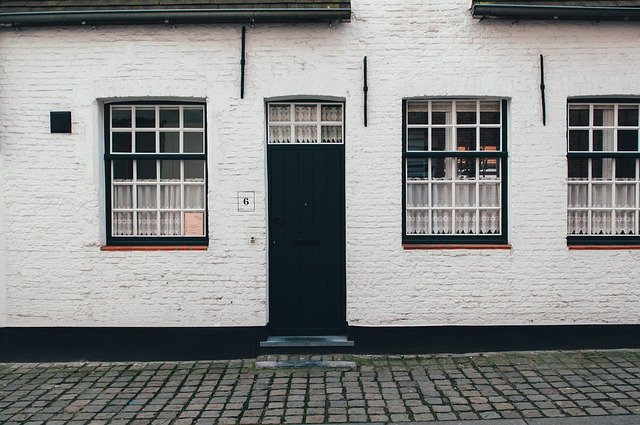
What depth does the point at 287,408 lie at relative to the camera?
5812 millimetres

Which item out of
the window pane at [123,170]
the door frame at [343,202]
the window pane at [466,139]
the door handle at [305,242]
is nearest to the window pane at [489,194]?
the window pane at [466,139]

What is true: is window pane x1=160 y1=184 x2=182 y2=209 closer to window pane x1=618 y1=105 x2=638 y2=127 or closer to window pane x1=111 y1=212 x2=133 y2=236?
window pane x1=111 y1=212 x2=133 y2=236

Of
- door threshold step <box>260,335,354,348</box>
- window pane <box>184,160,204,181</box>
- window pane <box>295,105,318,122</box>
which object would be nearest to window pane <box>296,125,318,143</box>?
window pane <box>295,105,318,122</box>

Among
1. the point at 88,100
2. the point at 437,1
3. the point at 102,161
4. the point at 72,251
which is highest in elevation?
the point at 437,1

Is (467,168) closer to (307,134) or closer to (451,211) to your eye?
(451,211)

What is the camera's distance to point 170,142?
7723mm

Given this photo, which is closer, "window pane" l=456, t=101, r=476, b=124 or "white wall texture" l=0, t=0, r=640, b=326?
"white wall texture" l=0, t=0, r=640, b=326

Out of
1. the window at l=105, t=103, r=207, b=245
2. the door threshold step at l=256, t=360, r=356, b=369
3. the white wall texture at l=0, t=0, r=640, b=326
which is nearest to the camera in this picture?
the door threshold step at l=256, t=360, r=356, b=369

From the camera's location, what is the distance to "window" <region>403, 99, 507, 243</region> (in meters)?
7.71

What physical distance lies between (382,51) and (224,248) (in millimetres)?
3094

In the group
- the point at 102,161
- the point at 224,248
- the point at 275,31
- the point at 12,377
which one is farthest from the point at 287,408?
the point at 275,31

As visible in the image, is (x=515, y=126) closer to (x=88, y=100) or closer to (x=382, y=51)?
(x=382, y=51)

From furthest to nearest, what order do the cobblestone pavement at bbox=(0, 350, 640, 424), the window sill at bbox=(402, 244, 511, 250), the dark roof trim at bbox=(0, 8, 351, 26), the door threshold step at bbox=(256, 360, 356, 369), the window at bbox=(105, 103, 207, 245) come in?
the window at bbox=(105, 103, 207, 245) → the window sill at bbox=(402, 244, 511, 250) → the dark roof trim at bbox=(0, 8, 351, 26) → the door threshold step at bbox=(256, 360, 356, 369) → the cobblestone pavement at bbox=(0, 350, 640, 424)

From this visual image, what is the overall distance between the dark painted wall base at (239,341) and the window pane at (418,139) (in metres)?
2.27
